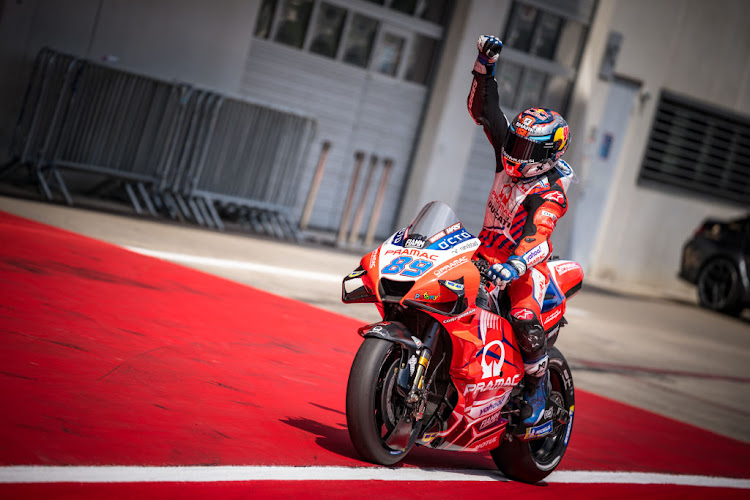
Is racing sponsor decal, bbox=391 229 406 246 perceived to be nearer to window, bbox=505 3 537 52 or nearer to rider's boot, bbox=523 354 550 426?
rider's boot, bbox=523 354 550 426

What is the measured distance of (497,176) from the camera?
5660 millimetres

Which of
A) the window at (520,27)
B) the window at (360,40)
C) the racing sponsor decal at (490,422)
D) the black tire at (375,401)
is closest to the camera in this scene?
the black tire at (375,401)

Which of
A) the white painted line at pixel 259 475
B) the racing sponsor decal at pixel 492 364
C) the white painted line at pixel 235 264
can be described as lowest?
the white painted line at pixel 259 475

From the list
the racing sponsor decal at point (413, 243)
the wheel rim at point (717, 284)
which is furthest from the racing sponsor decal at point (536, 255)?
the wheel rim at point (717, 284)

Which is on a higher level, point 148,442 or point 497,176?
point 497,176

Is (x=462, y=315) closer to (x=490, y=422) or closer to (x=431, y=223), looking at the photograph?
(x=431, y=223)

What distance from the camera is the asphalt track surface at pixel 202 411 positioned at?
407 cm

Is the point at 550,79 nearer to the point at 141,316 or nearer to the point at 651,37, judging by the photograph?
the point at 651,37

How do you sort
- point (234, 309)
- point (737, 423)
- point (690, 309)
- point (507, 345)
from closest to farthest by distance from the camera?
point (507, 345)
point (234, 309)
point (737, 423)
point (690, 309)

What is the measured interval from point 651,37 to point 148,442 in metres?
20.5

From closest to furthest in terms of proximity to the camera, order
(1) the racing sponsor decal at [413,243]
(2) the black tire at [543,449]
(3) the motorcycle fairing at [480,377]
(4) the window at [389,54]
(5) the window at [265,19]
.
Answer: (1) the racing sponsor decal at [413,243], (3) the motorcycle fairing at [480,377], (2) the black tire at [543,449], (5) the window at [265,19], (4) the window at [389,54]

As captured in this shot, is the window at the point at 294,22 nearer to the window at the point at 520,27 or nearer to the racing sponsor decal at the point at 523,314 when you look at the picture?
the window at the point at 520,27

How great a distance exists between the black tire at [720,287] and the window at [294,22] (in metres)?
9.19

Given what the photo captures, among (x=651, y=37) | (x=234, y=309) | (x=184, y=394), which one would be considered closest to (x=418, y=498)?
(x=184, y=394)
